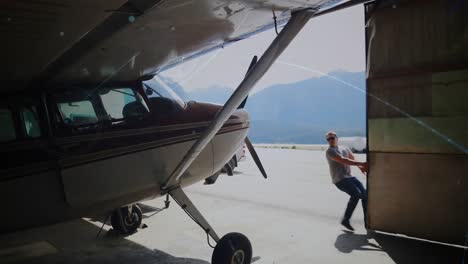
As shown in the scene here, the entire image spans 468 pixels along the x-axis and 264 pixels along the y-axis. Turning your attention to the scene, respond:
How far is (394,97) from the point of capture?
4.82 meters

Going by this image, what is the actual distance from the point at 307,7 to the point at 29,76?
2.67 m

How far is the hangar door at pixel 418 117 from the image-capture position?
4.23 m

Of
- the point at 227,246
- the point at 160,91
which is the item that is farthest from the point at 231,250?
the point at 160,91

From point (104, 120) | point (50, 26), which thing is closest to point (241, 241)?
point (104, 120)

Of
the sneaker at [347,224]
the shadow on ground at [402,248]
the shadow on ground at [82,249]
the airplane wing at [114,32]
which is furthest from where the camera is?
the sneaker at [347,224]

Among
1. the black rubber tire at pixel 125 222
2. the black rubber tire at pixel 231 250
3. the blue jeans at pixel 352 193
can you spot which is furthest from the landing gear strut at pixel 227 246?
the blue jeans at pixel 352 193

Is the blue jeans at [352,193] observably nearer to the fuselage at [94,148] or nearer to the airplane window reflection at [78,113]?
the fuselage at [94,148]

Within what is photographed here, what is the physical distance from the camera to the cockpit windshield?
14.1ft

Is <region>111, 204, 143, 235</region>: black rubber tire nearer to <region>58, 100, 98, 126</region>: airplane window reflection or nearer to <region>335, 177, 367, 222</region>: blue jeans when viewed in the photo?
<region>58, 100, 98, 126</region>: airplane window reflection

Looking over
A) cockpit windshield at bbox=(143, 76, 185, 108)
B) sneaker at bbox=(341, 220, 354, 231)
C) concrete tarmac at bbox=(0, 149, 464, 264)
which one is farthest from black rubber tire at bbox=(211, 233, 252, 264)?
sneaker at bbox=(341, 220, 354, 231)

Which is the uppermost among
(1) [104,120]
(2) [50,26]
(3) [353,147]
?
(2) [50,26]

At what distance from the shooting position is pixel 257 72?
11.7 feet

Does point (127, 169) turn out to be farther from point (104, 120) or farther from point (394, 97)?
point (394, 97)

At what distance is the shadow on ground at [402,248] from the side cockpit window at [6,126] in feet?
12.5
